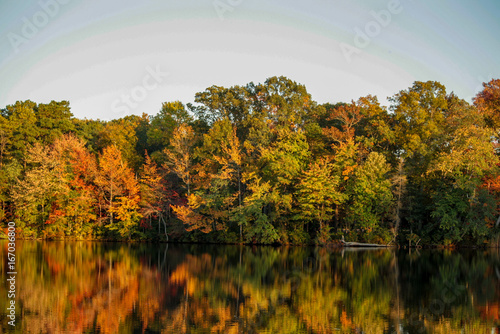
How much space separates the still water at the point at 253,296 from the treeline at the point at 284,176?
1056cm

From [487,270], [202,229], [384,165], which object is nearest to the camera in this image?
[487,270]

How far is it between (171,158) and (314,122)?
43.9ft

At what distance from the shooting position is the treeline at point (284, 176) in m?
36.6

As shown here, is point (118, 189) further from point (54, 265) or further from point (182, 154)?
point (54, 265)

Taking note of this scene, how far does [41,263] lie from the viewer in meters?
24.5

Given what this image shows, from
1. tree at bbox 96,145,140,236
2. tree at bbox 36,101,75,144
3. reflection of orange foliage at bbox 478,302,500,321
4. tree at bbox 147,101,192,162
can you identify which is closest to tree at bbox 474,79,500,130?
reflection of orange foliage at bbox 478,302,500,321

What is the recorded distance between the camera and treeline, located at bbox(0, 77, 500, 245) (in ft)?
120

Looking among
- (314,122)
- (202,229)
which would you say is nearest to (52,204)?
(202,229)

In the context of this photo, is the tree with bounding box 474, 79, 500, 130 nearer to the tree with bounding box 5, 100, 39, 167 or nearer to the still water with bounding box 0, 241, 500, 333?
the still water with bounding box 0, 241, 500, 333

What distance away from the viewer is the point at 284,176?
39562 millimetres

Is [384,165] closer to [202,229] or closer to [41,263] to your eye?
[202,229]

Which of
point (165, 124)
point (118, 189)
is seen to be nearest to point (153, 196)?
point (118, 189)

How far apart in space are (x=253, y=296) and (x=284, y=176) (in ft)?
78.4

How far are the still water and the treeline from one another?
10.6m
